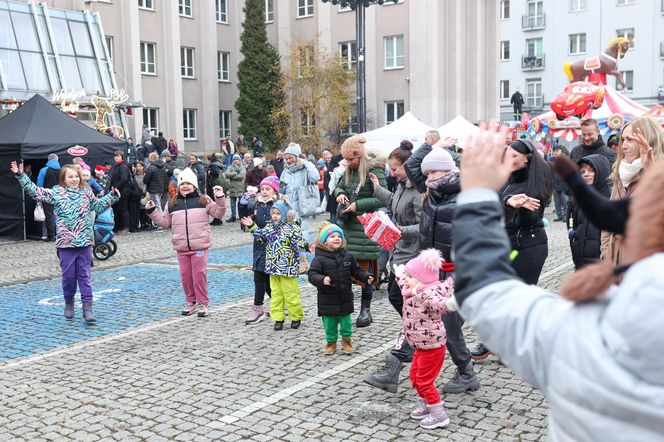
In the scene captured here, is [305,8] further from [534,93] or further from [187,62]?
Answer: [534,93]

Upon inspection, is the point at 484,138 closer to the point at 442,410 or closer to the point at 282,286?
the point at 442,410

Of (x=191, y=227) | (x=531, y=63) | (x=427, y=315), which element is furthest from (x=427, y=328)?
(x=531, y=63)

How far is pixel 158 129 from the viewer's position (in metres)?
38.2

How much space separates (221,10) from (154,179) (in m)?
26.0

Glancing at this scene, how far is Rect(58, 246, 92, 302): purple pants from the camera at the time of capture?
8961 millimetres

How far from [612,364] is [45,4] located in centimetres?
3218

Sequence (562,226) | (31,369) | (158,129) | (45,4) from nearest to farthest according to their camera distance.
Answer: (31,369) → (562,226) → (45,4) → (158,129)

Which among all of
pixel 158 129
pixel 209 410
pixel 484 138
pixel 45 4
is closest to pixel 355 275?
pixel 209 410

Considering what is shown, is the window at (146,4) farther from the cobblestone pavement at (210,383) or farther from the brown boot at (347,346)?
the brown boot at (347,346)

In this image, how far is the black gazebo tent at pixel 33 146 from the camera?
17.6 metres

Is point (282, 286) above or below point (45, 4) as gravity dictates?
below

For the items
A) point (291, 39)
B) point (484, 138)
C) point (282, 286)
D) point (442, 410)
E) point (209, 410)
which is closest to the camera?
point (484, 138)

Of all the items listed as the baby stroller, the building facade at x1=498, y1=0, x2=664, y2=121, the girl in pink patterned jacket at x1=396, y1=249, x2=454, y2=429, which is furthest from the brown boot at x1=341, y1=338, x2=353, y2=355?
the building facade at x1=498, y1=0, x2=664, y2=121

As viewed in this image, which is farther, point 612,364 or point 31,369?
point 31,369
